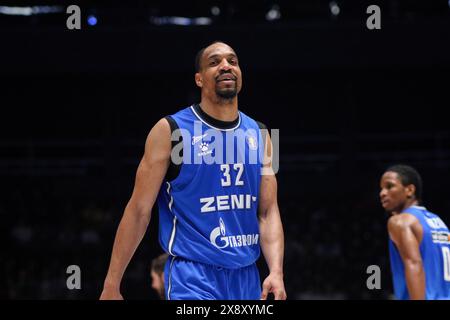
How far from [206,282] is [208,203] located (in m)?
0.35

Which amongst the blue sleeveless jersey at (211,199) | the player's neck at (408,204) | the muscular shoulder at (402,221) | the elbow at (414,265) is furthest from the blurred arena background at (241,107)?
the blue sleeveless jersey at (211,199)

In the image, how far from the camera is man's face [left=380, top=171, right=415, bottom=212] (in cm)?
516

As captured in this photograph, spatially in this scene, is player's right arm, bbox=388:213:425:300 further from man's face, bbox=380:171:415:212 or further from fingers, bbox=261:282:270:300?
fingers, bbox=261:282:270:300

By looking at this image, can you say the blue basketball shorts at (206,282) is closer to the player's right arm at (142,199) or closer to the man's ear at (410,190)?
the player's right arm at (142,199)

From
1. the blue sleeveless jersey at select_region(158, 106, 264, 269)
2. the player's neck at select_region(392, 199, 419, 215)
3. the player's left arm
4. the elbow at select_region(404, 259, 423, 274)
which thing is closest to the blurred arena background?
the player's neck at select_region(392, 199, 419, 215)

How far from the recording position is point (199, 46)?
11250 millimetres

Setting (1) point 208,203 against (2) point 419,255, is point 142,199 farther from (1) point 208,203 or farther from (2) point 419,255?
(2) point 419,255

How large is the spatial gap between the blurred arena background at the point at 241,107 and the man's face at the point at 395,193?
5.85 metres

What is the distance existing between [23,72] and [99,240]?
8.99ft

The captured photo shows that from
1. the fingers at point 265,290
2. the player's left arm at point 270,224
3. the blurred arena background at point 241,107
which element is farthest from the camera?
the blurred arena background at point 241,107

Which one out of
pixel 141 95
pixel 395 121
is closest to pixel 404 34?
pixel 395 121

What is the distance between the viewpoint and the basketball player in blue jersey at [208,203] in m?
3.48

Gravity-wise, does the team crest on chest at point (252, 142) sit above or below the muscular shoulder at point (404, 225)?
above

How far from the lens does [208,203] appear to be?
3531mm
